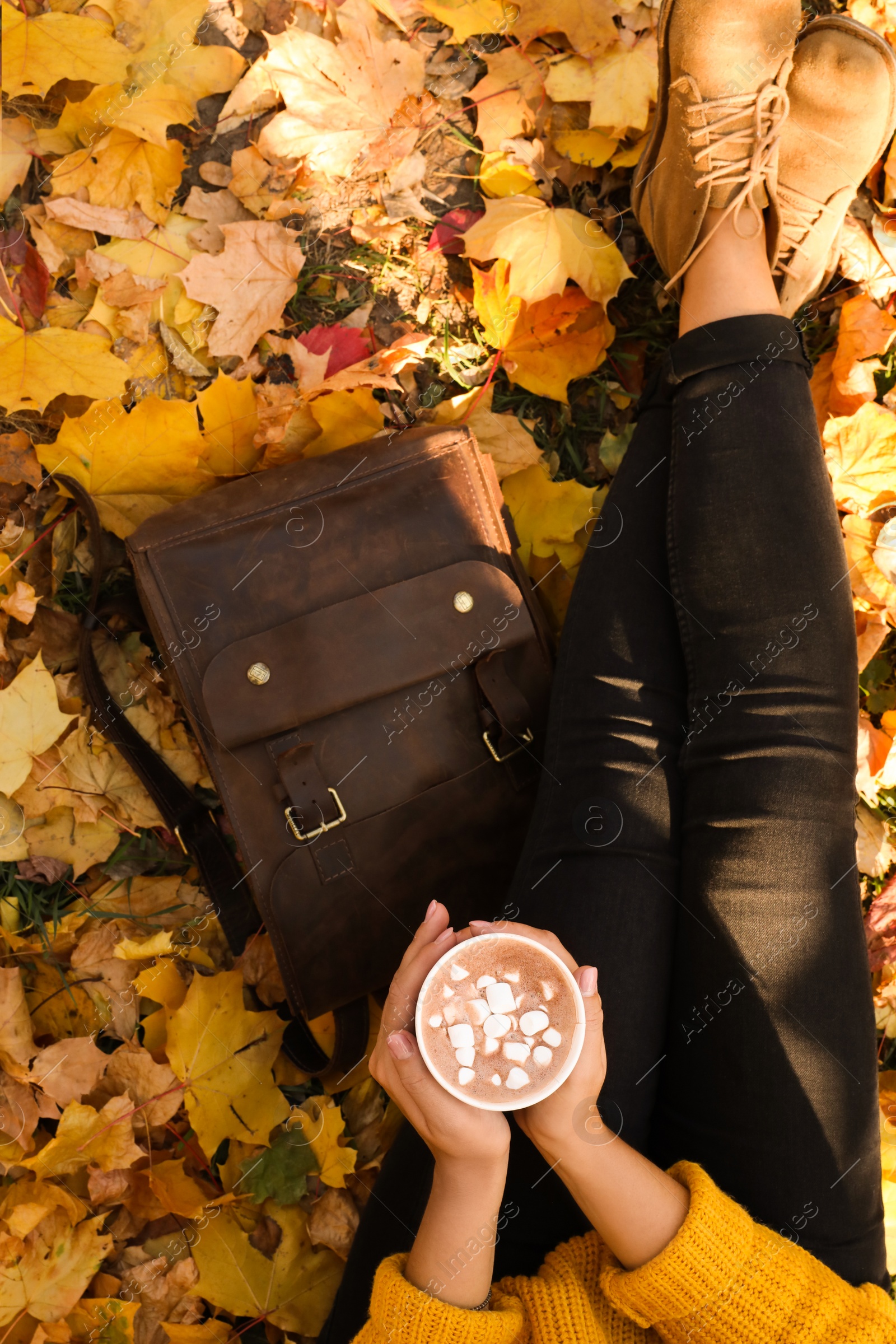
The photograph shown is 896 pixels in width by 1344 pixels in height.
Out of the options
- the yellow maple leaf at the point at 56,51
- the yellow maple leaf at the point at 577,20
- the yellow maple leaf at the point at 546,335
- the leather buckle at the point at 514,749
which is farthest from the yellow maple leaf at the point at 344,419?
the yellow maple leaf at the point at 577,20

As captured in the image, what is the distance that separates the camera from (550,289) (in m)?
1.77

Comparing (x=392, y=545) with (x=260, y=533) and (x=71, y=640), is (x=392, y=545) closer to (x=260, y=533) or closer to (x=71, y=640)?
(x=260, y=533)

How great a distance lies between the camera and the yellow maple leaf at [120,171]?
175 centimetres

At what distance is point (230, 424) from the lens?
1.69 metres

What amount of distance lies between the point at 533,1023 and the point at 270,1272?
0.99 metres

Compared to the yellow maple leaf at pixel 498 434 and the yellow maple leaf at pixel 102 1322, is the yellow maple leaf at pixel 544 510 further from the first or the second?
the yellow maple leaf at pixel 102 1322

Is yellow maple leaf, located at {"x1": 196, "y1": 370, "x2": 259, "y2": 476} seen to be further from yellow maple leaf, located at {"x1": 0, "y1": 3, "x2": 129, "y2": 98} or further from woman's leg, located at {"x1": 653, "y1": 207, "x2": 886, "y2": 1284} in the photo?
woman's leg, located at {"x1": 653, "y1": 207, "x2": 886, "y2": 1284}

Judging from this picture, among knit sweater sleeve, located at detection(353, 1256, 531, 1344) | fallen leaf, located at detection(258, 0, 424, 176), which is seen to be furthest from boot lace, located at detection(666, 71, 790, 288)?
knit sweater sleeve, located at detection(353, 1256, 531, 1344)

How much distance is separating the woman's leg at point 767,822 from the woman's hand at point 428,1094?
0.44 metres

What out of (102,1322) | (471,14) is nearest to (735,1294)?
(102,1322)

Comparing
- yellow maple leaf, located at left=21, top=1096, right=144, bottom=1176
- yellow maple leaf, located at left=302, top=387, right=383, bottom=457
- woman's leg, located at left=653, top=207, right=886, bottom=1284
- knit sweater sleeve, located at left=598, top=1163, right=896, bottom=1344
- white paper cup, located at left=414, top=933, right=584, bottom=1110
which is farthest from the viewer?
yellow maple leaf, located at left=302, top=387, right=383, bottom=457

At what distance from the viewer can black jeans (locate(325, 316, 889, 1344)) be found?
132cm

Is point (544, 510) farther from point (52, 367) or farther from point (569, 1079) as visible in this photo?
point (569, 1079)

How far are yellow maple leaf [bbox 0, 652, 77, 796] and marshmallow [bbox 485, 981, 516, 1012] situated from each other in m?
0.99
